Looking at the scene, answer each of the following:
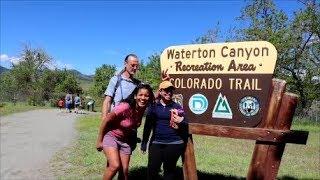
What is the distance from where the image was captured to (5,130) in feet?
66.9

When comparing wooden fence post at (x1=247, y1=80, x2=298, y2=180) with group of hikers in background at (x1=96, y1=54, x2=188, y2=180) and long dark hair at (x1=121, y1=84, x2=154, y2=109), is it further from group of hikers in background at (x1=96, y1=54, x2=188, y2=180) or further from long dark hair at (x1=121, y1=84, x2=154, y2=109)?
long dark hair at (x1=121, y1=84, x2=154, y2=109)

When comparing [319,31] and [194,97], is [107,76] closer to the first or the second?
[319,31]

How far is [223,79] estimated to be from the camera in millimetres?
7227

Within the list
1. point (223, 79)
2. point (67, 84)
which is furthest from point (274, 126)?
point (67, 84)

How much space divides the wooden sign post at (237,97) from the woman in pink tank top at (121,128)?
2.91ft

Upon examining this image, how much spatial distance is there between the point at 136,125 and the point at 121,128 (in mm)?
236

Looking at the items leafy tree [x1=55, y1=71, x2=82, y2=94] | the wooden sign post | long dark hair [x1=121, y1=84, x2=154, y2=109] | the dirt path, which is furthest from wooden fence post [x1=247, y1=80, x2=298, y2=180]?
leafy tree [x1=55, y1=71, x2=82, y2=94]

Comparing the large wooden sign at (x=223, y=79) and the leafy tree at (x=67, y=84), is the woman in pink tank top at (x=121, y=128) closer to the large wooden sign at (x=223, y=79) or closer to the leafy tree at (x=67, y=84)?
the large wooden sign at (x=223, y=79)

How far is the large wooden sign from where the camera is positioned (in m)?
6.80

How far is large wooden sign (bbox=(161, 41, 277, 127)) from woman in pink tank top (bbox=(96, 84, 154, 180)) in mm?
871

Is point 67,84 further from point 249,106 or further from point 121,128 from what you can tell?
point 249,106

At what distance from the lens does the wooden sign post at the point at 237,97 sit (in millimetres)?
6652

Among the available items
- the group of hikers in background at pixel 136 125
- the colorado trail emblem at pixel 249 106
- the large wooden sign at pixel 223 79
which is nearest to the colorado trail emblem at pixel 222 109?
the large wooden sign at pixel 223 79

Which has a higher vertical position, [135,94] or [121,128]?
[135,94]
